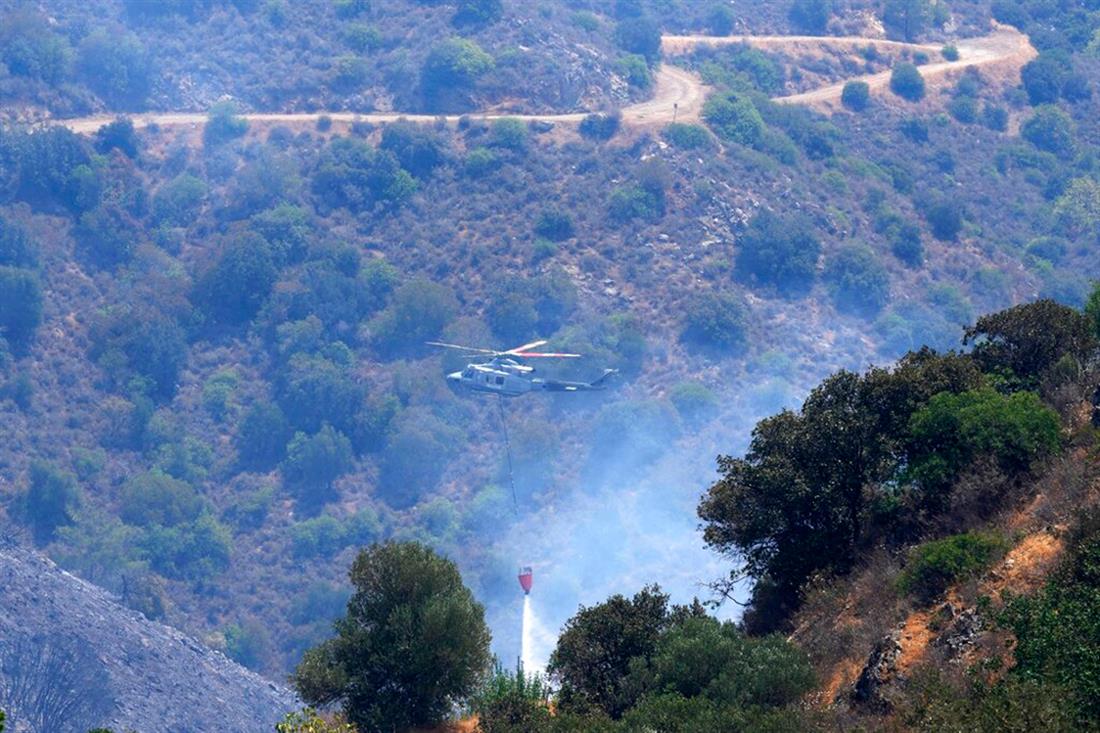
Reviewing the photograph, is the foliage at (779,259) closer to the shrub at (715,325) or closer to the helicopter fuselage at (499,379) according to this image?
the shrub at (715,325)

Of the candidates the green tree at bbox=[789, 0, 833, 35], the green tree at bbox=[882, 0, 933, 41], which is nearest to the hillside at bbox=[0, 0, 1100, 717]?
the green tree at bbox=[789, 0, 833, 35]

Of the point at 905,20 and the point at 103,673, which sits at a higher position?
the point at 905,20

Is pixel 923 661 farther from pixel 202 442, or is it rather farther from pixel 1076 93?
pixel 1076 93

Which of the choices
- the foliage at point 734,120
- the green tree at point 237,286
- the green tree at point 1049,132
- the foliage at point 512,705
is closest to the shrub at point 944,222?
the foliage at point 734,120

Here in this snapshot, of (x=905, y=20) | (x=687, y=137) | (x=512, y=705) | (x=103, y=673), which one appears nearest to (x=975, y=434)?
(x=512, y=705)

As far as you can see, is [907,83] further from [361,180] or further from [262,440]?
[262,440]

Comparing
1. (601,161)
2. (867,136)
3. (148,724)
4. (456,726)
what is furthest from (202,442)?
(456,726)
